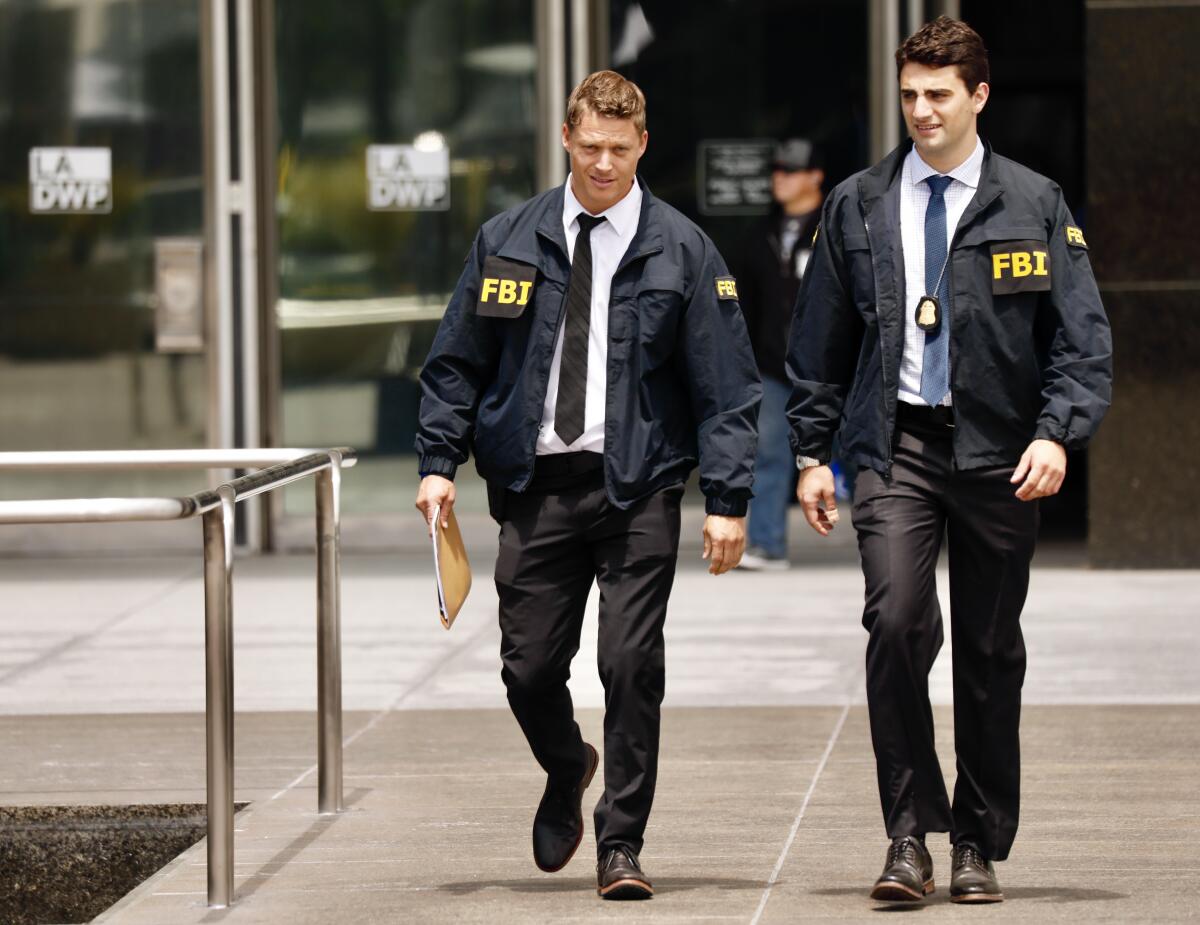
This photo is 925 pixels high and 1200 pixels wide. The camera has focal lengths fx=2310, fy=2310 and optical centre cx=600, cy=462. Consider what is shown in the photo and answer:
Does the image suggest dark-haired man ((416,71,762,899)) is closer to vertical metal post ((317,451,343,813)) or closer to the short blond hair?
the short blond hair

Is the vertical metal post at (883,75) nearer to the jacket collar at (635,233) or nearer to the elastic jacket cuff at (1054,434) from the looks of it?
the jacket collar at (635,233)

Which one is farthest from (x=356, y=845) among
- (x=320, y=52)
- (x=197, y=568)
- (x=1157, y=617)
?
(x=320, y=52)

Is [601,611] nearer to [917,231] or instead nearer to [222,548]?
[222,548]

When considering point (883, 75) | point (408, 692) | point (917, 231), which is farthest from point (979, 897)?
point (883, 75)

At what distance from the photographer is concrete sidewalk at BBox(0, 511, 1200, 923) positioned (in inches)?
200

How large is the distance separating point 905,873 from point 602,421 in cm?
115

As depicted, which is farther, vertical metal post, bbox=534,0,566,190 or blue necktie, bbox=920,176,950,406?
vertical metal post, bbox=534,0,566,190

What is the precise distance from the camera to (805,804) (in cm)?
595

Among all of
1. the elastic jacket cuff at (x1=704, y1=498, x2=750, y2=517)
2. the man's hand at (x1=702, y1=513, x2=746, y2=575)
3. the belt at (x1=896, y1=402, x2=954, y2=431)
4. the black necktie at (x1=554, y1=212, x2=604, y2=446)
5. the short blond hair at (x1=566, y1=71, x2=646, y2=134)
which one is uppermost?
the short blond hair at (x1=566, y1=71, x2=646, y2=134)

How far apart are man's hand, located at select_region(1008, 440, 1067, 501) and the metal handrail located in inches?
64.0

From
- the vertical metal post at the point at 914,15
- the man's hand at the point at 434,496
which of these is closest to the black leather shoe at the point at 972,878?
the man's hand at the point at 434,496

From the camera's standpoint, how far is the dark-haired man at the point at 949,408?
4.81m

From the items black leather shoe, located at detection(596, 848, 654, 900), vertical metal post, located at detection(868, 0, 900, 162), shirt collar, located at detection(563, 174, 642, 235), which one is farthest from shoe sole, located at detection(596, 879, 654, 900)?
vertical metal post, located at detection(868, 0, 900, 162)

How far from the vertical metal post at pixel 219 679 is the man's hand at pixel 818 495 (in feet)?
3.97
